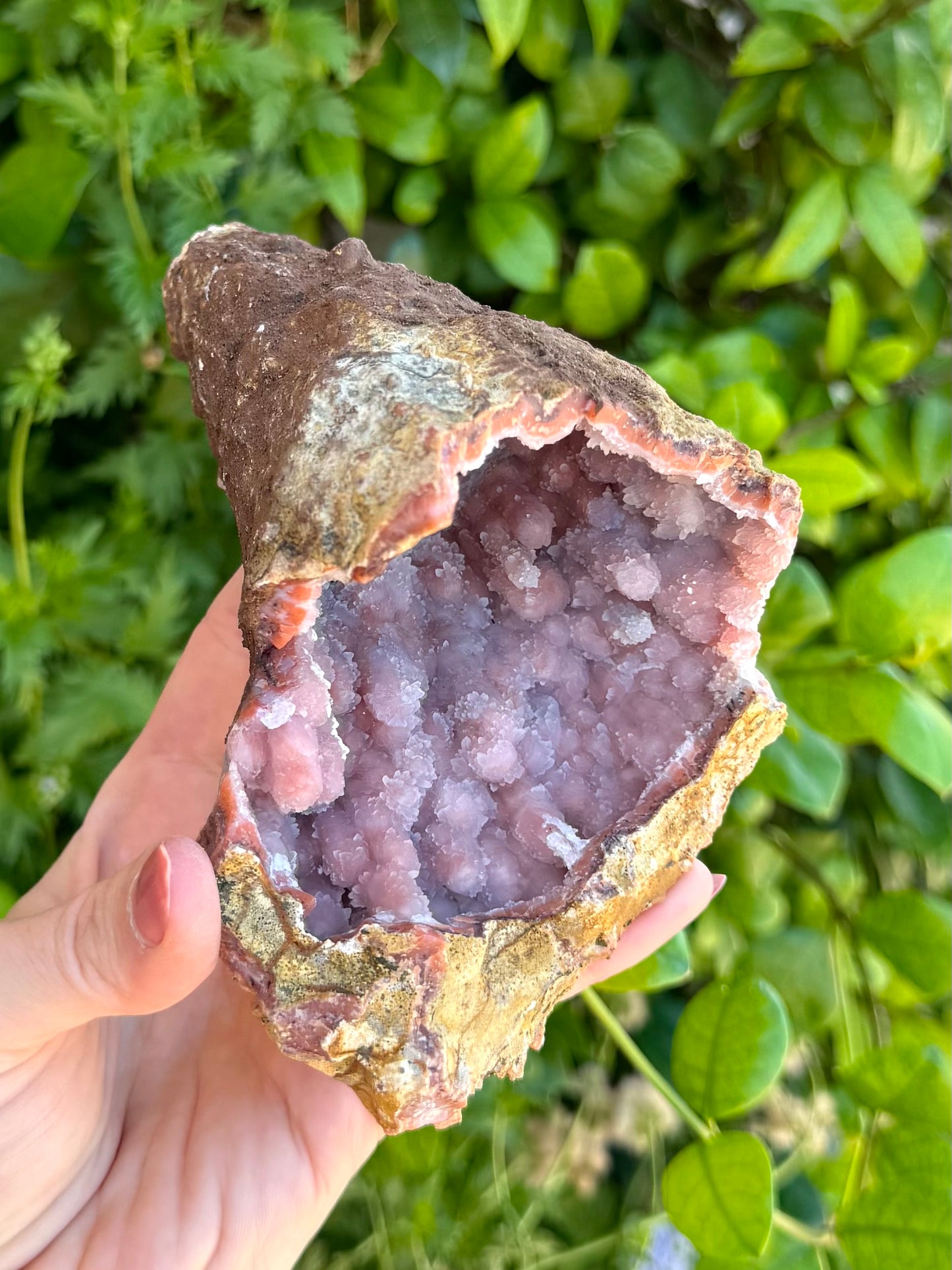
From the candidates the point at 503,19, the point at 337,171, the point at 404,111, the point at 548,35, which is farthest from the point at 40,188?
the point at 548,35

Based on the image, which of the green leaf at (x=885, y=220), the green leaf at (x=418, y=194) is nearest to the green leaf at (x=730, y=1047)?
the green leaf at (x=885, y=220)

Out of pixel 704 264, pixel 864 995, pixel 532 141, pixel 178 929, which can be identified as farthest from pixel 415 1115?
pixel 704 264

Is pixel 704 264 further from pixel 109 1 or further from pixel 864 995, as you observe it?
pixel 864 995

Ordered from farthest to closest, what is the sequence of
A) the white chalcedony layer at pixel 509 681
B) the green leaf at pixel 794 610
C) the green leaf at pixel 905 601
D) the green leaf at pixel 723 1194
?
the green leaf at pixel 794 610
the green leaf at pixel 905 601
the green leaf at pixel 723 1194
the white chalcedony layer at pixel 509 681

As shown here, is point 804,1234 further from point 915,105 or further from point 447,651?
point 915,105

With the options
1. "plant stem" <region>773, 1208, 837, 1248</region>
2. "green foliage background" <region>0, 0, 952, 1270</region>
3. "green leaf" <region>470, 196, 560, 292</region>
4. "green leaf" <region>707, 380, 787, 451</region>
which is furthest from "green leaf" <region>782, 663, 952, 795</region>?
"green leaf" <region>470, 196, 560, 292</region>

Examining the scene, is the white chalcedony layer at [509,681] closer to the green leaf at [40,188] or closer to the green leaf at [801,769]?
the green leaf at [801,769]

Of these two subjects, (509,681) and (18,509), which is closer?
(509,681)
